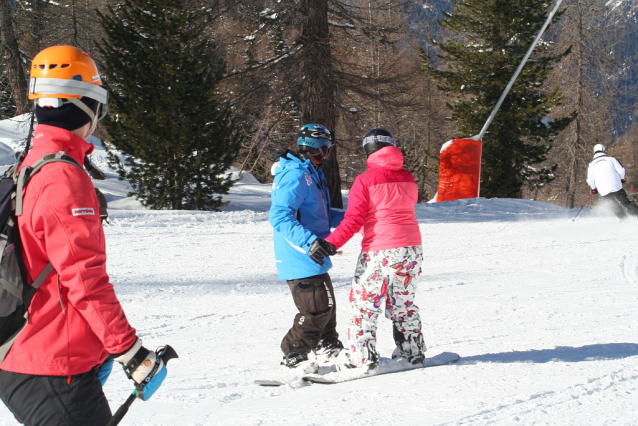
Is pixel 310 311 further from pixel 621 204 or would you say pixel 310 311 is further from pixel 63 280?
pixel 621 204

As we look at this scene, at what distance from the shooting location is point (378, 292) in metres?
3.47

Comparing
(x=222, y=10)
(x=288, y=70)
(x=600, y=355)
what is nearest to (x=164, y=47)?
(x=222, y=10)

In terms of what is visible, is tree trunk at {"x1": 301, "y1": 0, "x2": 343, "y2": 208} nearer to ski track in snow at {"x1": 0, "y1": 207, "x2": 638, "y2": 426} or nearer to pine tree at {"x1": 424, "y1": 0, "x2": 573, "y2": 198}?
ski track in snow at {"x1": 0, "y1": 207, "x2": 638, "y2": 426}

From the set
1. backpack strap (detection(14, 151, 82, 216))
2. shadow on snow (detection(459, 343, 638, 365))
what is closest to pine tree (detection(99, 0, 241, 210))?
→ shadow on snow (detection(459, 343, 638, 365))

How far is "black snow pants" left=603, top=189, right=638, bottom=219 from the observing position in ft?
34.0

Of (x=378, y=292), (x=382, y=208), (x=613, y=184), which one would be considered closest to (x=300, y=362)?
(x=378, y=292)

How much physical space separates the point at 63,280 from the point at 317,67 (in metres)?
12.0

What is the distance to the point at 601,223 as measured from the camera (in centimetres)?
1049

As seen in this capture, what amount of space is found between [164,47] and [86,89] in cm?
1168

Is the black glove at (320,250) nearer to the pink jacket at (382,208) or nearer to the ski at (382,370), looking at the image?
the pink jacket at (382,208)

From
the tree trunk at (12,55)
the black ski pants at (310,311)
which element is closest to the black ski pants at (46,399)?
the black ski pants at (310,311)

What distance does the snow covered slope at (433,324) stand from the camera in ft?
9.62

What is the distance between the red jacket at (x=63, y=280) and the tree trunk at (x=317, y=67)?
37.2 feet

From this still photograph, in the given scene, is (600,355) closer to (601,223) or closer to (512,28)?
(601,223)
